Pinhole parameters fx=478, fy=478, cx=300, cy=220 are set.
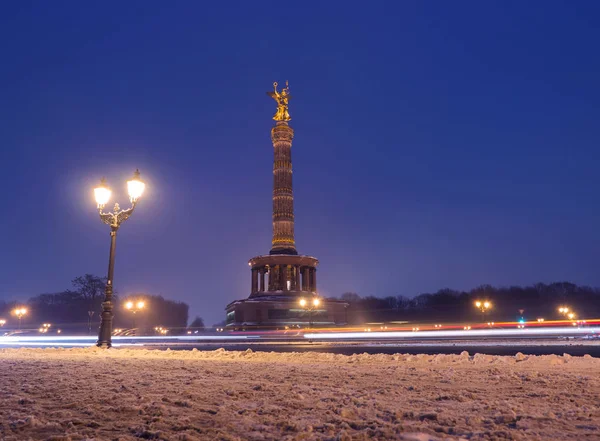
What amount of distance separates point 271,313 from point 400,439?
170 ft

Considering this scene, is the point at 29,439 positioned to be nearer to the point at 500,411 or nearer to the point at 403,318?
the point at 500,411

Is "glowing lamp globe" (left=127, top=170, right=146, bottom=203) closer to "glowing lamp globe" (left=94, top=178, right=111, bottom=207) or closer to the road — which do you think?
"glowing lamp globe" (left=94, top=178, right=111, bottom=207)

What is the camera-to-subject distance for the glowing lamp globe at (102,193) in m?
17.4

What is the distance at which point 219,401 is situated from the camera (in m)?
4.64

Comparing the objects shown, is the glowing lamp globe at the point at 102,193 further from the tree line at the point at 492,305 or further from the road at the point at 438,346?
the tree line at the point at 492,305

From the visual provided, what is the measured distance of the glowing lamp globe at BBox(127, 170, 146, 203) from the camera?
17.2 meters

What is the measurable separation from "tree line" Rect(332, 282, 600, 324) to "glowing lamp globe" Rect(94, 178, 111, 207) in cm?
7013

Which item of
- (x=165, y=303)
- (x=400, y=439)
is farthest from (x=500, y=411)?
(x=165, y=303)

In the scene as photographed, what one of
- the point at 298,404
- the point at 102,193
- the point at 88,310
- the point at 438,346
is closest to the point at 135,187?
the point at 102,193

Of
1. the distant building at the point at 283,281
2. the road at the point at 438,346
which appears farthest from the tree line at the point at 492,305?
the road at the point at 438,346

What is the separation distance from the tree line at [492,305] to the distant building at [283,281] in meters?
28.2

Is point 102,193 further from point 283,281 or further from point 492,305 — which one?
point 492,305

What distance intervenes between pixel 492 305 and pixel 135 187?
8264 centimetres

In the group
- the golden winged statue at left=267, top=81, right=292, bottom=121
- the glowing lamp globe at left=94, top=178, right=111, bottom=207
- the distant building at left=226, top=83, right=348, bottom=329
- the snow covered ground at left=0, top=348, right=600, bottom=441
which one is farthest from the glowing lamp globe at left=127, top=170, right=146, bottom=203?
the golden winged statue at left=267, top=81, right=292, bottom=121
